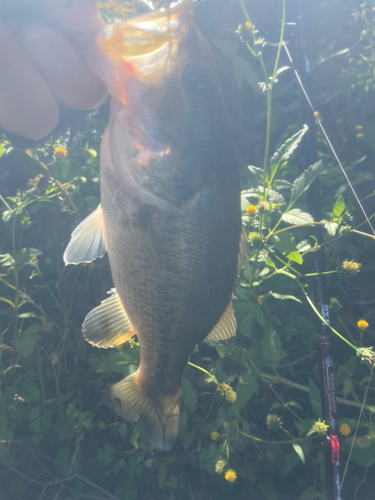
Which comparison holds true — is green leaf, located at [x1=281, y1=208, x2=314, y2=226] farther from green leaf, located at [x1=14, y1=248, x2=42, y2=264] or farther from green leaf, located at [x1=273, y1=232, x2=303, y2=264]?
green leaf, located at [x1=14, y1=248, x2=42, y2=264]

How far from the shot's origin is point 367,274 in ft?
8.58

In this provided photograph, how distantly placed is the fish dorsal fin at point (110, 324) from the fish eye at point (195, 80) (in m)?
0.95

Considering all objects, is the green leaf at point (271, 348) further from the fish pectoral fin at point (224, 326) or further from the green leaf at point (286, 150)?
the green leaf at point (286, 150)

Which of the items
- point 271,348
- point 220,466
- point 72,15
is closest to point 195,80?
point 72,15

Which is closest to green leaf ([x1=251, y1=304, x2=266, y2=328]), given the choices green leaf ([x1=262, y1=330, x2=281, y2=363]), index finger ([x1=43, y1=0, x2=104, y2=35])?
green leaf ([x1=262, y1=330, x2=281, y2=363])

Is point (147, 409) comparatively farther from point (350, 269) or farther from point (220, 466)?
point (350, 269)

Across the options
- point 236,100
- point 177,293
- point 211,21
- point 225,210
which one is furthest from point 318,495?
point 211,21

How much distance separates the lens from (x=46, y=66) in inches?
53.8

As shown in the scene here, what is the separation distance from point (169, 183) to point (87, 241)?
0.49 metres

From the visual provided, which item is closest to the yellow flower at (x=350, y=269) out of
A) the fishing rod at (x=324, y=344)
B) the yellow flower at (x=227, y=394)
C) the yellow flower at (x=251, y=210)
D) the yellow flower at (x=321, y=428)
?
the fishing rod at (x=324, y=344)

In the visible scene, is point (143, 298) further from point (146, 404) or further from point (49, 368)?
point (49, 368)

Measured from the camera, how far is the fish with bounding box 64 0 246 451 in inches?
51.7

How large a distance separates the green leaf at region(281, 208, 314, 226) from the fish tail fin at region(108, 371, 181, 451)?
104 cm

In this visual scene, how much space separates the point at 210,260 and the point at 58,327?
1.68 m
